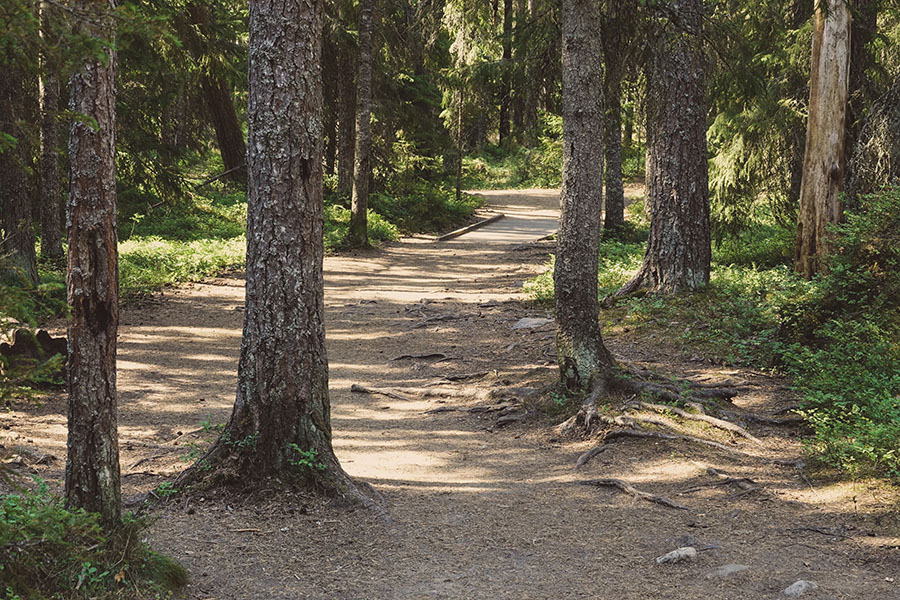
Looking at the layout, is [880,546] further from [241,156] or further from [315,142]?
[241,156]

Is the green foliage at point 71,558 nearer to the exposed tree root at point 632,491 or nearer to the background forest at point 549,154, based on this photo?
the background forest at point 549,154

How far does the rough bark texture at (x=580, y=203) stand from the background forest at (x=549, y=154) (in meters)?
0.54

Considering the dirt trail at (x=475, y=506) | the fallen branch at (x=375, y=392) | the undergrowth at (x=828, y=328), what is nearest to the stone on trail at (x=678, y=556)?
the dirt trail at (x=475, y=506)

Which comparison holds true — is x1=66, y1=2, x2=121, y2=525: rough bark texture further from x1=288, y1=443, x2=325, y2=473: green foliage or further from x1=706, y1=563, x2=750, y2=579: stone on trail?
x1=706, y1=563, x2=750, y2=579: stone on trail

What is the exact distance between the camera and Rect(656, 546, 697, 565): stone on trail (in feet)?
17.4

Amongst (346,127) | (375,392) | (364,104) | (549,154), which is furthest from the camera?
(549,154)

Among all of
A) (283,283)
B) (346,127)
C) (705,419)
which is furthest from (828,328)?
(346,127)

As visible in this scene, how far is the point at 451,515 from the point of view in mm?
6379

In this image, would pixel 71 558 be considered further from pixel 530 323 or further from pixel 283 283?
pixel 530 323

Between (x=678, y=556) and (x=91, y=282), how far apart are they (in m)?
3.98

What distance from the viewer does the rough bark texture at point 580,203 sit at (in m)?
7.97

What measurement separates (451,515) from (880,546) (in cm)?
301

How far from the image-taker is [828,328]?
28.8 feet

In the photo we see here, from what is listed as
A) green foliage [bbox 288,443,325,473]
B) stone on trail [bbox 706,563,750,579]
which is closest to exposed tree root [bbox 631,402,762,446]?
stone on trail [bbox 706,563,750,579]
